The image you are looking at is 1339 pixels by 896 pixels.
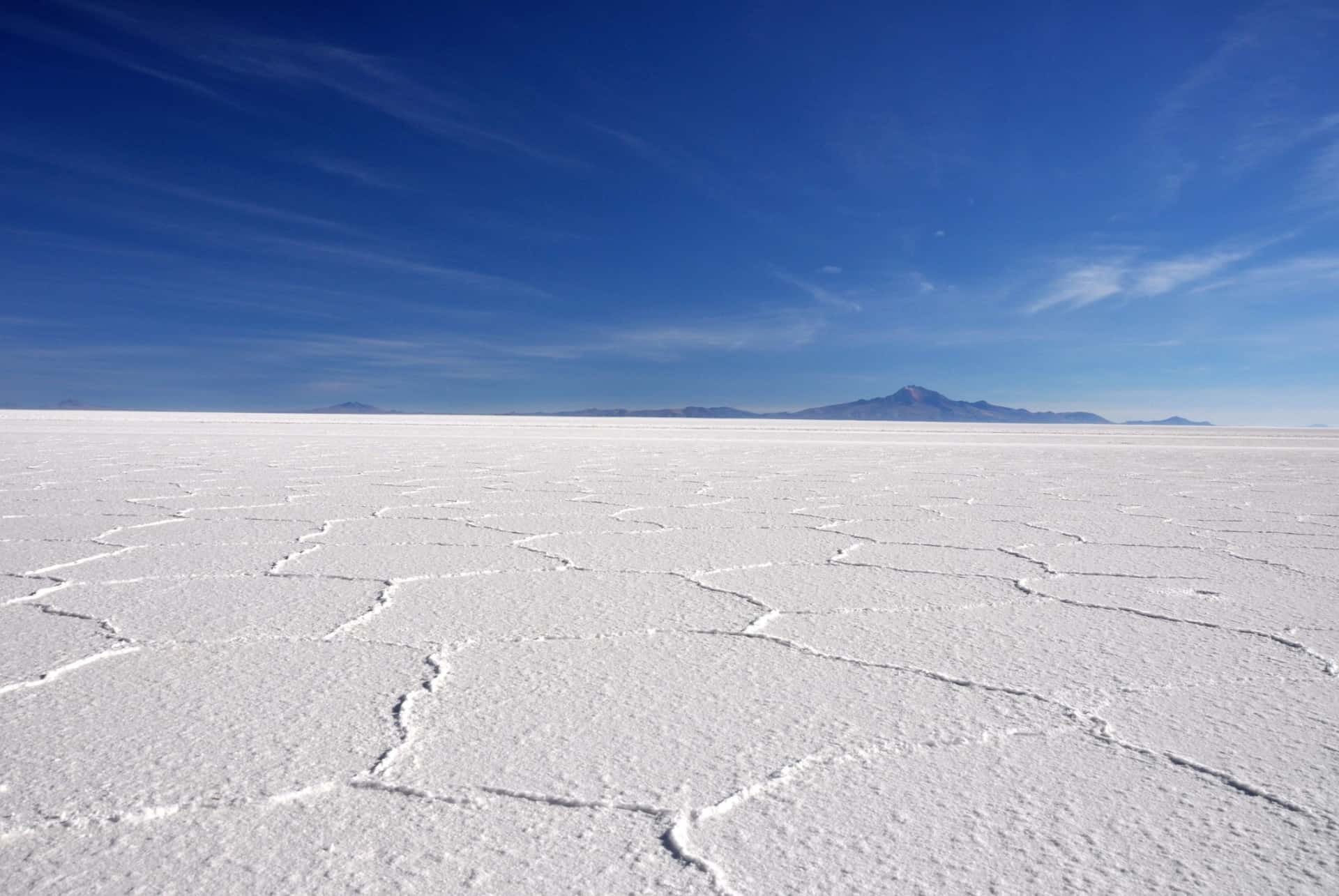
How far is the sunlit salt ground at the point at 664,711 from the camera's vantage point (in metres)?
0.89

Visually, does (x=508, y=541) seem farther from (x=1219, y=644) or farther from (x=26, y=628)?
(x=1219, y=644)

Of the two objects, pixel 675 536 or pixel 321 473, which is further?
pixel 321 473

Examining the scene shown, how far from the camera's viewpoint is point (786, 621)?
72.6 inches

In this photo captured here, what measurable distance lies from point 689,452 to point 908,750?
25.1 ft

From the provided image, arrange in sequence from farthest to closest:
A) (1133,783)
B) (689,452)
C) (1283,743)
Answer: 1. (689,452)
2. (1283,743)
3. (1133,783)

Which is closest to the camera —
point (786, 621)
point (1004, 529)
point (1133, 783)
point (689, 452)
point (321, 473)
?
point (1133, 783)

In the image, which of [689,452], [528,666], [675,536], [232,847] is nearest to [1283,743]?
[528,666]

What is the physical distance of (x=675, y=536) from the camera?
3023 mm

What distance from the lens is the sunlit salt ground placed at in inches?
34.9

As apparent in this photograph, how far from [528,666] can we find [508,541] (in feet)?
4.56

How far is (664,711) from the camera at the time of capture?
4.26 ft

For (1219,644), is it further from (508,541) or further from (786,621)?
(508,541)

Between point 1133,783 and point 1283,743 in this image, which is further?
point 1283,743

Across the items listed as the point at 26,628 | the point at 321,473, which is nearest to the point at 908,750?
the point at 26,628
